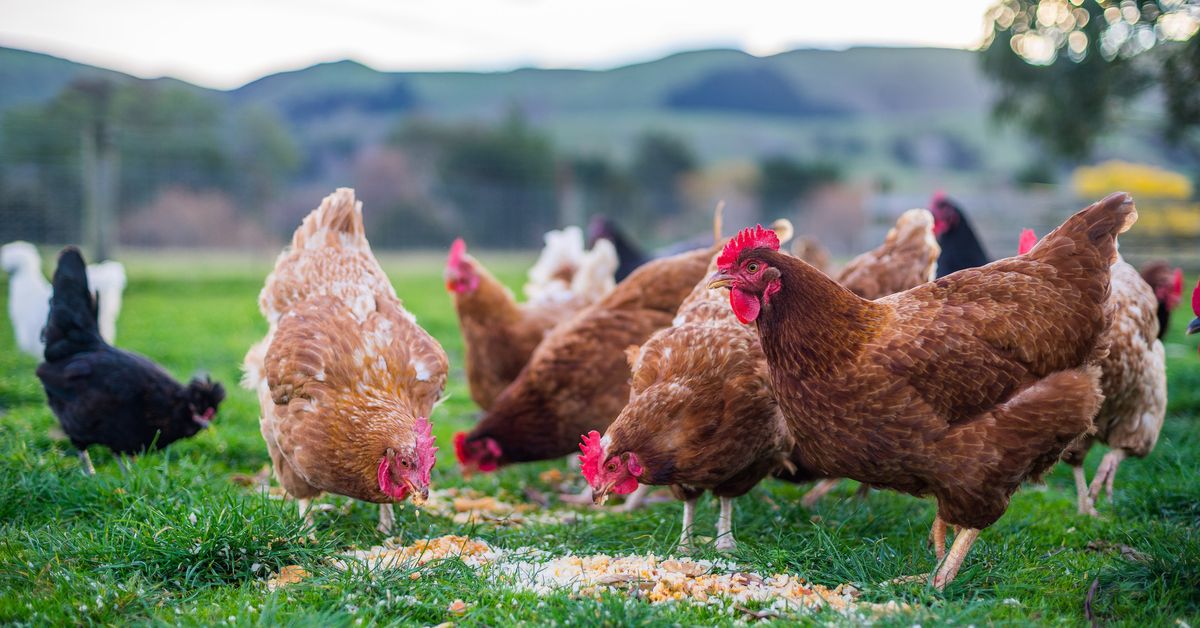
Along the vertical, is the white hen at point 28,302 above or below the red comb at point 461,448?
above

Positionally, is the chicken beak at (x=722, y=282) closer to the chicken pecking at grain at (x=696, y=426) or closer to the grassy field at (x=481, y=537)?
the chicken pecking at grain at (x=696, y=426)

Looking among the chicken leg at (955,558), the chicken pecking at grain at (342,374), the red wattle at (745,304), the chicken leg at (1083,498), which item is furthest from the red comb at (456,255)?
the chicken leg at (1083,498)

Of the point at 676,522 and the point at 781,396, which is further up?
the point at 781,396

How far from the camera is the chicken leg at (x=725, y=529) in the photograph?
367 cm

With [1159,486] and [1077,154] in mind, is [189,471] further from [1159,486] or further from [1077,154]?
[1077,154]

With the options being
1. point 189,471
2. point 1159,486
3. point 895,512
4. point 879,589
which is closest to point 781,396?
point 879,589

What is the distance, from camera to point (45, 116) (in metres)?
15.2

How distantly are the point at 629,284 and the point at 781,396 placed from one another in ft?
6.35

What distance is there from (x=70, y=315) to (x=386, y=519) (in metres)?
2.54

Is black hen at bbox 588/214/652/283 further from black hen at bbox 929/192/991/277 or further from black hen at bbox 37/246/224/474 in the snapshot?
black hen at bbox 37/246/224/474

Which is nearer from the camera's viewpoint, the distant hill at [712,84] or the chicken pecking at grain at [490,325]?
the chicken pecking at grain at [490,325]

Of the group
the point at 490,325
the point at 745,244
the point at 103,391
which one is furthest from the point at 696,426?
the point at 103,391

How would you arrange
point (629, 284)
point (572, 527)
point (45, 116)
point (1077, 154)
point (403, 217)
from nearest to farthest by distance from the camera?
point (572, 527) < point (629, 284) < point (45, 116) < point (1077, 154) < point (403, 217)

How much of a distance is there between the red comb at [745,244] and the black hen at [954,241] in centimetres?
262
